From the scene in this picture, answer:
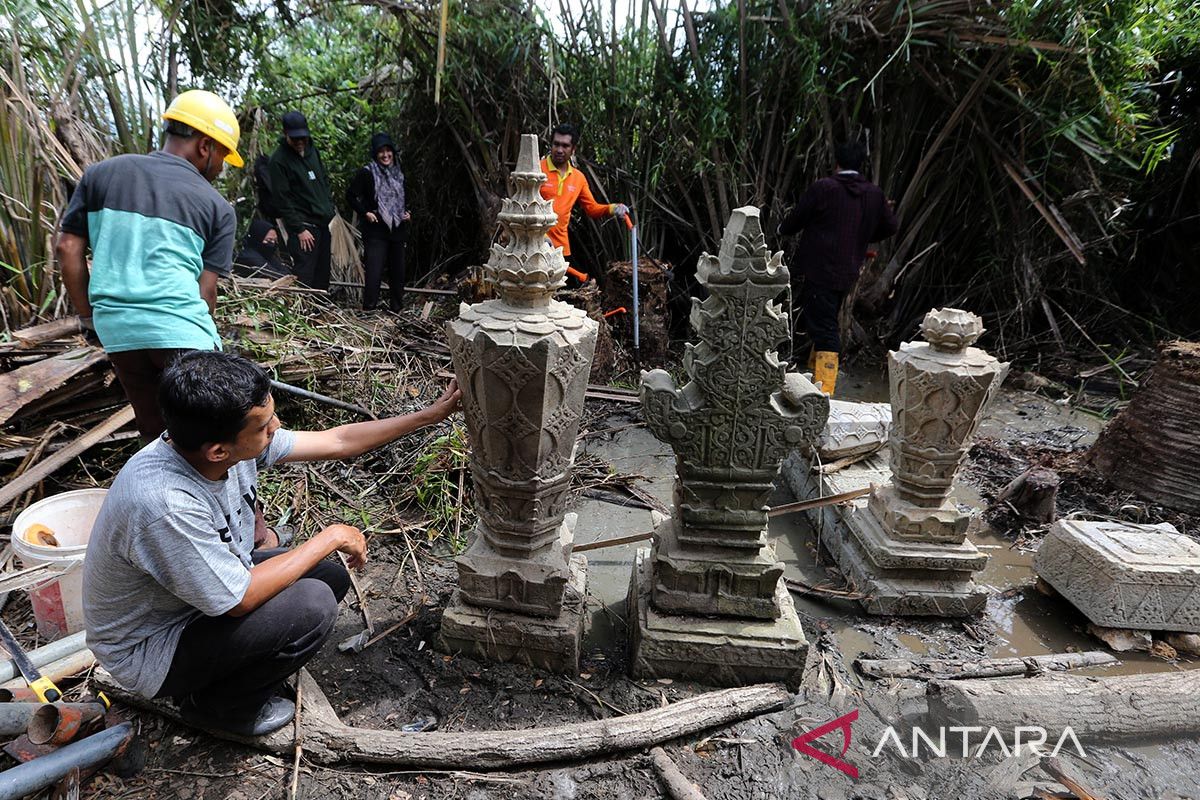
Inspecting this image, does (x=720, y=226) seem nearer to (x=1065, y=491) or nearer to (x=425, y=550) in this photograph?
(x=1065, y=491)

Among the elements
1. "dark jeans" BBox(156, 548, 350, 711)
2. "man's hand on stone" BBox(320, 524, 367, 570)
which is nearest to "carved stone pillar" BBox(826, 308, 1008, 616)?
"man's hand on stone" BBox(320, 524, 367, 570)

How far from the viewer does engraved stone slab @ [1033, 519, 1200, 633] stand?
108 inches

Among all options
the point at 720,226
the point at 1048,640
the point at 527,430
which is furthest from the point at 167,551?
the point at 720,226

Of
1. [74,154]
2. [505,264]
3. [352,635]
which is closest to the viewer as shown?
[505,264]

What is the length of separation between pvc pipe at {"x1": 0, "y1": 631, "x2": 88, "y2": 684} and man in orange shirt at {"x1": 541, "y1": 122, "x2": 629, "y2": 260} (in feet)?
12.0

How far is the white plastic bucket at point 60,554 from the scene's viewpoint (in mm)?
2307

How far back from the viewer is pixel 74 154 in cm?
382

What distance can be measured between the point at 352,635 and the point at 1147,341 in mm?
7521

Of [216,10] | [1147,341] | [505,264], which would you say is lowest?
[1147,341]

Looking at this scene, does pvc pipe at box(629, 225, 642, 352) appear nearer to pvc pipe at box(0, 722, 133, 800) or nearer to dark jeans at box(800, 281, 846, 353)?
dark jeans at box(800, 281, 846, 353)

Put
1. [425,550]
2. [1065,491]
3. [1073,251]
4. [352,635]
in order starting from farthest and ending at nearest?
[1073,251] → [1065,491] → [425,550] → [352,635]

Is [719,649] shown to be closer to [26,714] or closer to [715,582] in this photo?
[715,582]

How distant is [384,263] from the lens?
6.00m

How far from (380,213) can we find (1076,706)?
5.72m
